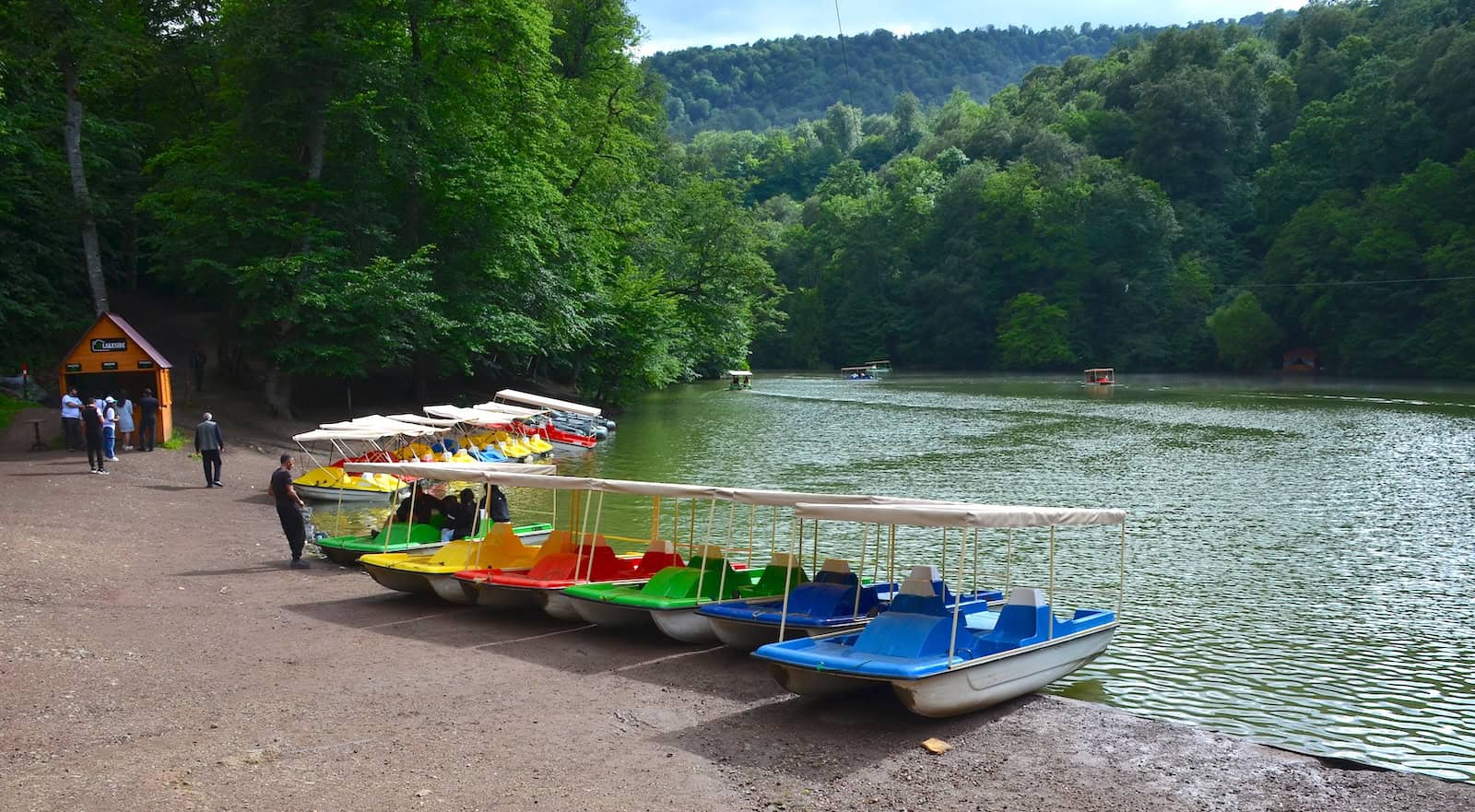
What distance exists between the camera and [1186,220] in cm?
10675

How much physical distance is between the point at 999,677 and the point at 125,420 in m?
29.4

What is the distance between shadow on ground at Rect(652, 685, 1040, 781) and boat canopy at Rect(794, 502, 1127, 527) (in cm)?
207

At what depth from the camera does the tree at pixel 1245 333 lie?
92.6 metres

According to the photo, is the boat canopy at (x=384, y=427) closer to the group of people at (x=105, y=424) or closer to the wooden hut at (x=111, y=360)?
the group of people at (x=105, y=424)

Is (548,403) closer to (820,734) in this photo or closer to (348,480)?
(348,480)

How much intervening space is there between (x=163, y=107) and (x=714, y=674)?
49512mm

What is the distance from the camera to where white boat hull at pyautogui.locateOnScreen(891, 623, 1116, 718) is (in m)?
12.4

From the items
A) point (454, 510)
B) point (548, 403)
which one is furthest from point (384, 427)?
point (548, 403)

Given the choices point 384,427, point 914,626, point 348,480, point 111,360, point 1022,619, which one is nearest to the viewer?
point 914,626

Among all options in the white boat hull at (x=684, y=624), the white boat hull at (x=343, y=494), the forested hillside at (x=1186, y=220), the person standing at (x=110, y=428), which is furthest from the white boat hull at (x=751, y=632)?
the forested hillside at (x=1186, y=220)

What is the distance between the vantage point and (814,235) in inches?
5320

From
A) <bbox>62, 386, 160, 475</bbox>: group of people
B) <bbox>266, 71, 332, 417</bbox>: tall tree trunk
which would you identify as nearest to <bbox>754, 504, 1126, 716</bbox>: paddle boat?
<bbox>62, 386, 160, 475</bbox>: group of people

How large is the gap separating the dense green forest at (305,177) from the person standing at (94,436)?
1027 cm

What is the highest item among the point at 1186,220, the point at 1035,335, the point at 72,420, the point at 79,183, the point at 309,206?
the point at 1186,220
